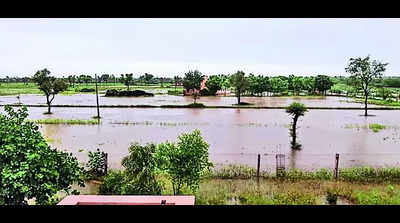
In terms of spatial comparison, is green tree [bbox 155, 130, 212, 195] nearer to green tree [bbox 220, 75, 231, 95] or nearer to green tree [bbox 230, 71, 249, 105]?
green tree [bbox 230, 71, 249, 105]

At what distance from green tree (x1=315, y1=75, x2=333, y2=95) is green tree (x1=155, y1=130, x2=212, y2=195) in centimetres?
1529

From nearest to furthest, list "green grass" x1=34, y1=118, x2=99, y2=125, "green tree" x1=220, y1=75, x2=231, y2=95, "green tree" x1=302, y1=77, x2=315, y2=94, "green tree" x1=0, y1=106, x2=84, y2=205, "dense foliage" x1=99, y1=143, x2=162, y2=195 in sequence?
"green tree" x1=0, y1=106, x2=84, y2=205 → "dense foliage" x1=99, y1=143, x2=162, y2=195 → "green grass" x1=34, y1=118, x2=99, y2=125 → "green tree" x1=220, y1=75, x2=231, y2=95 → "green tree" x1=302, y1=77, x2=315, y2=94

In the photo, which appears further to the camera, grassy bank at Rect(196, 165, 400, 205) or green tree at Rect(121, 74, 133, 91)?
green tree at Rect(121, 74, 133, 91)

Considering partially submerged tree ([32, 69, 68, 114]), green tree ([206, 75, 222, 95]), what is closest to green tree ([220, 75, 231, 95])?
green tree ([206, 75, 222, 95])

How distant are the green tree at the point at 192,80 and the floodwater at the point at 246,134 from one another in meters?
4.16

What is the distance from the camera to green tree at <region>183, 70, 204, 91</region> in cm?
1552

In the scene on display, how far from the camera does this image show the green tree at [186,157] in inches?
118

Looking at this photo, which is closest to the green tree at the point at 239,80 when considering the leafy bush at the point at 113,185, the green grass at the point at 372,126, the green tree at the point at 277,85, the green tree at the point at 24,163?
the green tree at the point at 277,85

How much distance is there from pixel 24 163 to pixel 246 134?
5.59 metres

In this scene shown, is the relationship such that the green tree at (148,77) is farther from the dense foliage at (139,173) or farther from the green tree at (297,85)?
the dense foliage at (139,173)

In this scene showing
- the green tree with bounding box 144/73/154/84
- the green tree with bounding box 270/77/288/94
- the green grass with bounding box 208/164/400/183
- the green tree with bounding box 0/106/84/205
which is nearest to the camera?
the green tree with bounding box 0/106/84/205

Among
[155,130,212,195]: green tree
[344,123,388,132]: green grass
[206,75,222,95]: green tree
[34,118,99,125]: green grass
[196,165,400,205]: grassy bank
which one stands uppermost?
[206,75,222,95]: green tree
